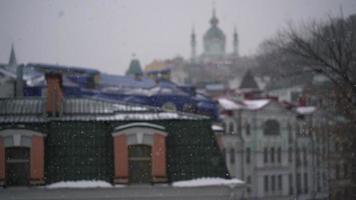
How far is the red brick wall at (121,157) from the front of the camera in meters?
9.75

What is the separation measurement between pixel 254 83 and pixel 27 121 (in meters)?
51.9

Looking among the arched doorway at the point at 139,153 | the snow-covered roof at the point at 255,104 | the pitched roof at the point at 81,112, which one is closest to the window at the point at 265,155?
the snow-covered roof at the point at 255,104

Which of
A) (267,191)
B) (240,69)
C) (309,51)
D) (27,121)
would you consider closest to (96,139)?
(27,121)

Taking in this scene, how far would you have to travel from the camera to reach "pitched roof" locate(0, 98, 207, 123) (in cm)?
1042

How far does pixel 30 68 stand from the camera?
31.3 m

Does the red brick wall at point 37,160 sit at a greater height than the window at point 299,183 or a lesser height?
greater

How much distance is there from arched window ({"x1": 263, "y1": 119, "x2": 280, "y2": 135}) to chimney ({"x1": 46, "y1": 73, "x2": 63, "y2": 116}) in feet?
82.6

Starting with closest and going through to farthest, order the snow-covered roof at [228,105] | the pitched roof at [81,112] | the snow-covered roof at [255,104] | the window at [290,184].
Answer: the pitched roof at [81,112] < the snow-covered roof at [228,105] < the snow-covered roof at [255,104] < the window at [290,184]

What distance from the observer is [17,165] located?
9859 mm

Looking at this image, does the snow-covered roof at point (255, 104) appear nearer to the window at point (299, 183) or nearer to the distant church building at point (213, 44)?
the window at point (299, 183)

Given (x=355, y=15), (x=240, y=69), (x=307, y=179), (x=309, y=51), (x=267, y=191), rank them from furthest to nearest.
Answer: (x=240, y=69)
(x=307, y=179)
(x=267, y=191)
(x=355, y=15)
(x=309, y=51)

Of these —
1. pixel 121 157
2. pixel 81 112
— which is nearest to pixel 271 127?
pixel 81 112

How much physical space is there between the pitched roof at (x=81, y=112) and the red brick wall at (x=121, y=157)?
0.58 m

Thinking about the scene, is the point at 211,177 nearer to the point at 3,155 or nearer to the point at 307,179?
the point at 3,155
